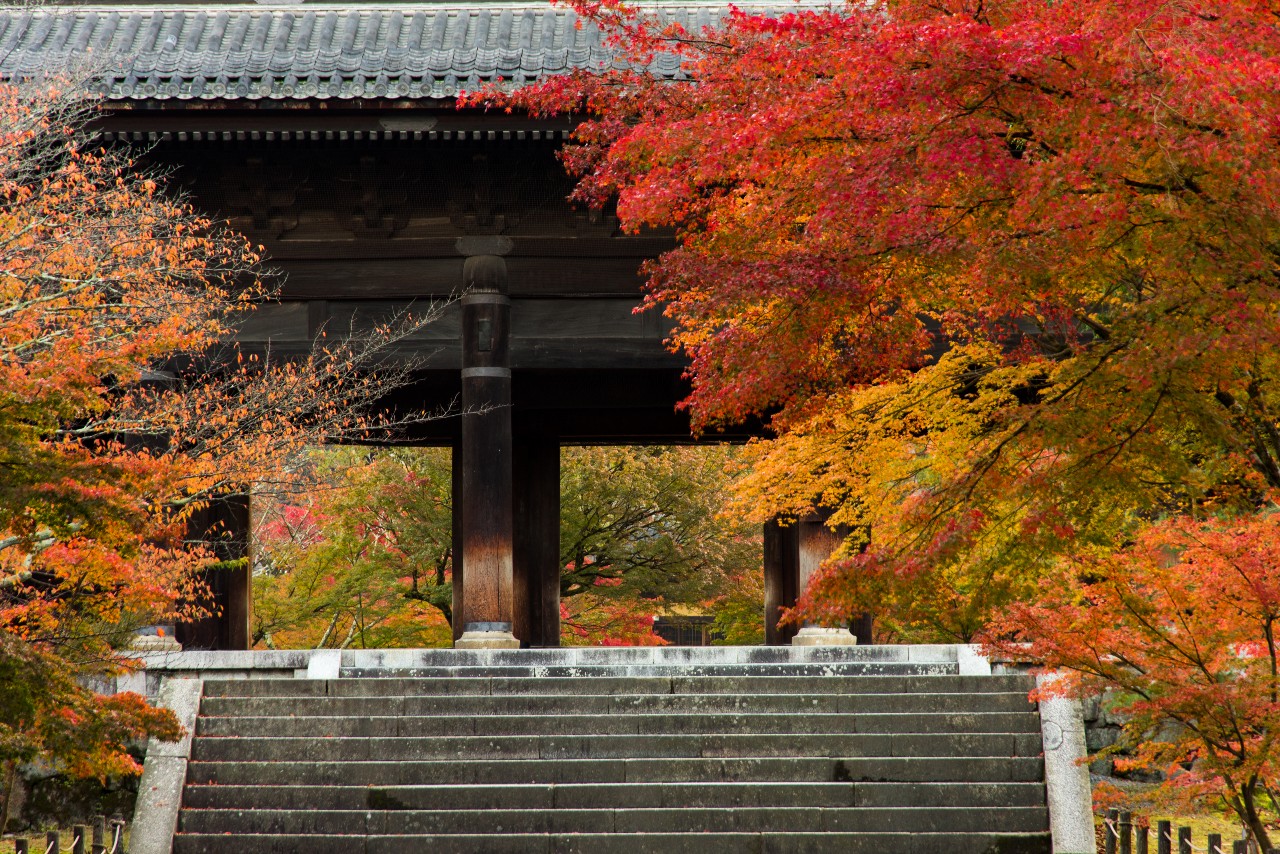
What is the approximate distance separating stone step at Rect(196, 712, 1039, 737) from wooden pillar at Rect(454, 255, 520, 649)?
2.02m

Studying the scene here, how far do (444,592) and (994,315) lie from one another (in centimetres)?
1599

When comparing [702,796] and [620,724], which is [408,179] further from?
[702,796]

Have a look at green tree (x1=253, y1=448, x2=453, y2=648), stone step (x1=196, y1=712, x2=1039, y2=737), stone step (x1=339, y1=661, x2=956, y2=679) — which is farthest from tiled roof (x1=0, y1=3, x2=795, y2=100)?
green tree (x1=253, y1=448, x2=453, y2=648)

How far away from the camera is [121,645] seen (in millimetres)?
9398

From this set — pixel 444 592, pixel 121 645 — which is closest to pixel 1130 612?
pixel 121 645

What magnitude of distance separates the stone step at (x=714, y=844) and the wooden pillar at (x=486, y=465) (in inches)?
130

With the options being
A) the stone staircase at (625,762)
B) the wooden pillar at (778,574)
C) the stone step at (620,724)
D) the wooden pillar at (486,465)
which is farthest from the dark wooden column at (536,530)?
the stone step at (620,724)

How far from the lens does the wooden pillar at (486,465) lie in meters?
12.3

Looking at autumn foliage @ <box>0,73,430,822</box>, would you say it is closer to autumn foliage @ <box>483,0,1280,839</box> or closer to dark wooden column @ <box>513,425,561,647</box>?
autumn foliage @ <box>483,0,1280,839</box>

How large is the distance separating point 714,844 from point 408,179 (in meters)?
6.94

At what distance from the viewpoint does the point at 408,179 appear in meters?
12.6

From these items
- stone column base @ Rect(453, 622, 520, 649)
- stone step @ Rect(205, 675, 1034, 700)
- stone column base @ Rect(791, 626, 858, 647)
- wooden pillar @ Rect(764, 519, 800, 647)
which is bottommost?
stone step @ Rect(205, 675, 1034, 700)

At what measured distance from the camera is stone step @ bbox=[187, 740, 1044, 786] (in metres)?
9.41

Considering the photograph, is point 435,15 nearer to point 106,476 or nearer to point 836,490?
point 836,490
